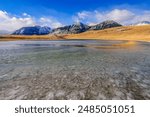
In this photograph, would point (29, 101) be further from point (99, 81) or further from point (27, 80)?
point (99, 81)

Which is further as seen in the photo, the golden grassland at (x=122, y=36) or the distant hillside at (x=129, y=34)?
the distant hillside at (x=129, y=34)

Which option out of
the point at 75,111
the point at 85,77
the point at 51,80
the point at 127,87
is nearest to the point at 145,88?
the point at 127,87

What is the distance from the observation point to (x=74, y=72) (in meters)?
11.1

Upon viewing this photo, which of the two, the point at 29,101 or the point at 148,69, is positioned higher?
the point at 29,101

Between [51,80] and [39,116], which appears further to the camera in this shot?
[51,80]

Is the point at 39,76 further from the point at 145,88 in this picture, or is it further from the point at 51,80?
the point at 145,88

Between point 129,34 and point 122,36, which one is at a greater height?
point 129,34

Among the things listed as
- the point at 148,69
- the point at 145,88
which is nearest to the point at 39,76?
the point at 145,88

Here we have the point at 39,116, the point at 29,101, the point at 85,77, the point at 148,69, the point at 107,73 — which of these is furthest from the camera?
the point at 148,69

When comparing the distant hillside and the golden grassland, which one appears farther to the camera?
the distant hillside

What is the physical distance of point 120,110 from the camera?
6.12 metres

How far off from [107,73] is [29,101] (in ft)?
18.8

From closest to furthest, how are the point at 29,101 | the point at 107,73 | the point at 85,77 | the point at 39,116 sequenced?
the point at 39,116 < the point at 29,101 < the point at 85,77 < the point at 107,73

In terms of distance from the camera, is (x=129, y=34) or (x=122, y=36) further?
(x=129, y=34)
